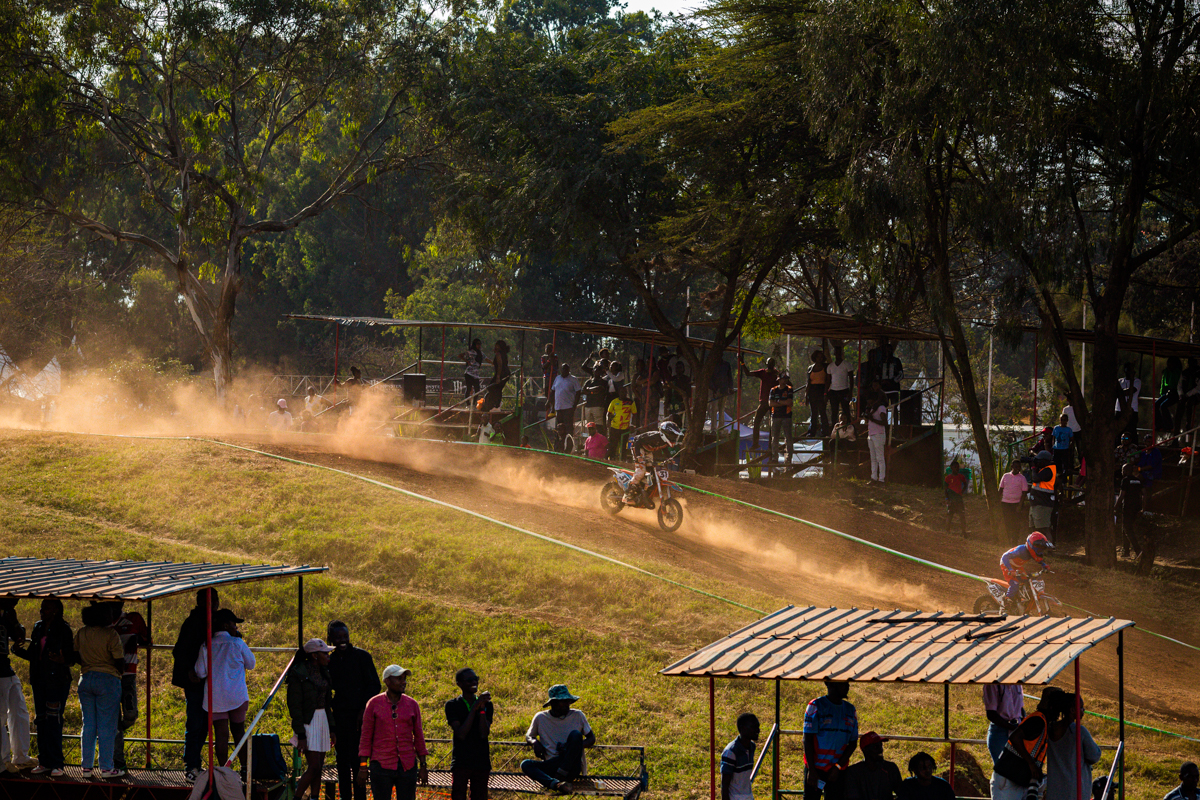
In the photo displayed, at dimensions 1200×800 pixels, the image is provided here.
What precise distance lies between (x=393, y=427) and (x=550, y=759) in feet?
65.3

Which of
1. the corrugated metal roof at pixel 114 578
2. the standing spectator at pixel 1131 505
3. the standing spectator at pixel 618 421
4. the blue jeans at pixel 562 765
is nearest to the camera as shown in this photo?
the corrugated metal roof at pixel 114 578

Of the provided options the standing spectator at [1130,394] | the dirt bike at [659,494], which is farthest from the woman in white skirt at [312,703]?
the standing spectator at [1130,394]

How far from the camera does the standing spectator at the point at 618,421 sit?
25188 millimetres

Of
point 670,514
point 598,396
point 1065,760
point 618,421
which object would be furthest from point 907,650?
point 598,396

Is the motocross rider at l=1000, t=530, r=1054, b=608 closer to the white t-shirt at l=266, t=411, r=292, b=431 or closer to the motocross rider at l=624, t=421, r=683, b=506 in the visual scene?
the motocross rider at l=624, t=421, r=683, b=506

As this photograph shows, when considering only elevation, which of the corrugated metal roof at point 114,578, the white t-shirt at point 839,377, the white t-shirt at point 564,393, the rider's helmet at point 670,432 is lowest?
the corrugated metal roof at point 114,578

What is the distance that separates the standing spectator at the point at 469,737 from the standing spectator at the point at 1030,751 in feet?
13.6

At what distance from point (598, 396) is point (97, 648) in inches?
682

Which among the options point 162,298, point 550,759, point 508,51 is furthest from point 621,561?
point 162,298

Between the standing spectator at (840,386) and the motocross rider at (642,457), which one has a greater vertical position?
the standing spectator at (840,386)

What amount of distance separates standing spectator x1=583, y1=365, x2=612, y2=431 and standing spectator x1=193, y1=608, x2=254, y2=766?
1696 cm

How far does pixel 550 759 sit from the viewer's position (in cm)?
1009

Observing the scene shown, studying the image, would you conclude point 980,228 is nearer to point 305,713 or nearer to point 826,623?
point 826,623

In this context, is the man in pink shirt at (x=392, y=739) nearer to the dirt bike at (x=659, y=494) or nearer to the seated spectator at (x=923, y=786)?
the seated spectator at (x=923, y=786)
